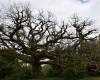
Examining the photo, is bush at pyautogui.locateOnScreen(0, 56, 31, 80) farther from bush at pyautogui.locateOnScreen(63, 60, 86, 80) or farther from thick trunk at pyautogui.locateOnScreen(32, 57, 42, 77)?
thick trunk at pyautogui.locateOnScreen(32, 57, 42, 77)

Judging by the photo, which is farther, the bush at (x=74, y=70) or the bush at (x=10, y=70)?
the bush at (x=74, y=70)

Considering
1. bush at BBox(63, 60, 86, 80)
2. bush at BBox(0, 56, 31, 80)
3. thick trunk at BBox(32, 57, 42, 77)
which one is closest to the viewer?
bush at BBox(0, 56, 31, 80)

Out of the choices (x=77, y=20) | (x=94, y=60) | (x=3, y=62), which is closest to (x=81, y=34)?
(x=77, y=20)

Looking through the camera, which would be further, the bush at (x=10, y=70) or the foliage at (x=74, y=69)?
the foliage at (x=74, y=69)

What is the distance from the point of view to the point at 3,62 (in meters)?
24.4

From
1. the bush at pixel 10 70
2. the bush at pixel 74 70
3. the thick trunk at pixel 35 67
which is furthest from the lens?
the thick trunk at pixel 35 67

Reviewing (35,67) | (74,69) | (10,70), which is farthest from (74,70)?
(35,67)

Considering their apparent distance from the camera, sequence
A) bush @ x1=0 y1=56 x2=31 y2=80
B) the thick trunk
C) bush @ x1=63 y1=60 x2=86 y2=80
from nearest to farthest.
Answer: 1. bush @ x1=0 y1=56 x2=31 y2=80
2. bush @ x1=63 y1=60 x2=86 y2=80
3. the thick trunk

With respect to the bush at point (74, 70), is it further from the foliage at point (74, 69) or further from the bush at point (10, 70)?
the bush at point (10, 70)

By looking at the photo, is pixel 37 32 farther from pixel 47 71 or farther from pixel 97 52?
pixel 97 52

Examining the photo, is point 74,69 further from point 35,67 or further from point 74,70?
point 35,67

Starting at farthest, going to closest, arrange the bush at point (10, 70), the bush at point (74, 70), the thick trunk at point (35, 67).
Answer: the thick trunk at point (35, 67)
the bush at point (74, 70)
the bush at point (10, 70)

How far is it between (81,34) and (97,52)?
4866mm

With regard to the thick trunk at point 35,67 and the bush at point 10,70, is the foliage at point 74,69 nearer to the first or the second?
the bush at point 10,70
